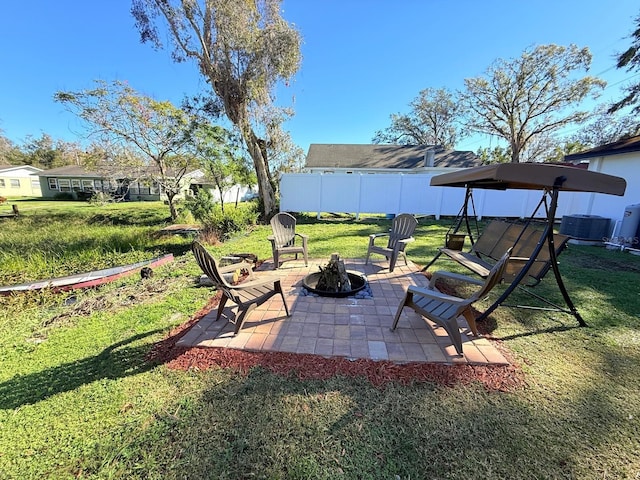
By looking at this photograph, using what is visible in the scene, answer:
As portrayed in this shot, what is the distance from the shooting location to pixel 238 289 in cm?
277

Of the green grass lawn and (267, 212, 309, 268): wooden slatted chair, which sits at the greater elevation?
(267, 212, 309, 268): wooden slatted chair

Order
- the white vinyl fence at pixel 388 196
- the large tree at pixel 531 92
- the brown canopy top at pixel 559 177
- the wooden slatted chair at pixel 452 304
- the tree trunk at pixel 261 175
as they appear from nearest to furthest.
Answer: the wooden slatted chair at pixel 452 304 → the brown canopy top at pixel 559 177 → the tree trunk at pixel 261 175 → the white vinyl fence at pixel 388 196 → the large tree at pixel 531 92

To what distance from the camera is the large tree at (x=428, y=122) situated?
2670 cm

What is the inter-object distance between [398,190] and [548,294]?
8.03 m

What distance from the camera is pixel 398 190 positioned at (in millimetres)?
11453

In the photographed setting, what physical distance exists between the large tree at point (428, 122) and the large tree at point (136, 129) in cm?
2447

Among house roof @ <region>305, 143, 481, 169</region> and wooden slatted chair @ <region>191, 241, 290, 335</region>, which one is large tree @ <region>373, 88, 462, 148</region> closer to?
house roof @ <region>305, 143, 481, 169</region>

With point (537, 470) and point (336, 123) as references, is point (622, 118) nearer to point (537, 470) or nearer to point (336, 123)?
point (336, 123)

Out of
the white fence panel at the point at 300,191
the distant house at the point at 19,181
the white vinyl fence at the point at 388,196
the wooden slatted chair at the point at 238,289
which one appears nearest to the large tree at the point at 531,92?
the white vinyl fence at the point at 388,196

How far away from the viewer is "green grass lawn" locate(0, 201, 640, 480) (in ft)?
5.10

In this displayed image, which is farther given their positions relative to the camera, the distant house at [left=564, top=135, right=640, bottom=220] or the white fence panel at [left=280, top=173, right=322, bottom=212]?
the white fence panel at [left=280, top=173, right=322, bottom=212]

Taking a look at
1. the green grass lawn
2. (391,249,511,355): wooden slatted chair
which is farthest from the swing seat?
(391,249,511,355): wooden slatted chair

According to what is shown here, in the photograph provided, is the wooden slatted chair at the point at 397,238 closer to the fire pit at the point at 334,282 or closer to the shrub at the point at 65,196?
the fire pit at the point at 334,282

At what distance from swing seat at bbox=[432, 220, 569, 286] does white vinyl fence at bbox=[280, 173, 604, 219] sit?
6.85 metres
